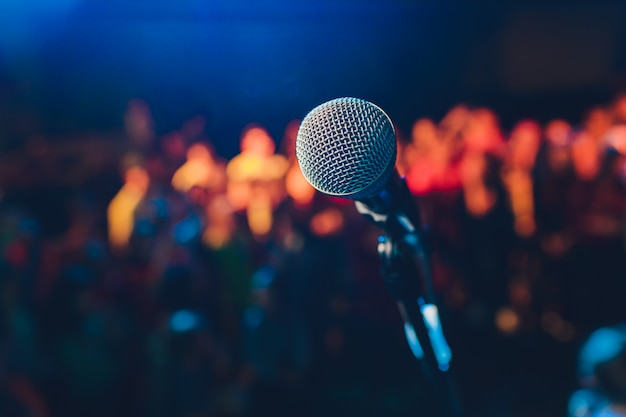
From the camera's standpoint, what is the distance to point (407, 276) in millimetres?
980

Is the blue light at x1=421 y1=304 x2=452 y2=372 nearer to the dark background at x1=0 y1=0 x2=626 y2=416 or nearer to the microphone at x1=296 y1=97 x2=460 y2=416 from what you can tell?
the microphone at x1=296 y1=97 x2=460 y2=416

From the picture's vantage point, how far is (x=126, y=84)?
6281 mm

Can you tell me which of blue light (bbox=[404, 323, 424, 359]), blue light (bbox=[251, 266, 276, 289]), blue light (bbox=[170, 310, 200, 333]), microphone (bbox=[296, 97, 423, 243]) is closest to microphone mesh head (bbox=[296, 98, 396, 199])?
microphone (bbox=[296, 97, 423, 243])

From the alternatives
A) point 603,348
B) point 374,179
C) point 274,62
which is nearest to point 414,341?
point 374,179

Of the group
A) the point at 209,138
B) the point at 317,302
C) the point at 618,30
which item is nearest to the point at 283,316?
the point at 317,302

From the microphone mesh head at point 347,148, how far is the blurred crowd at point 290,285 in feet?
6.82

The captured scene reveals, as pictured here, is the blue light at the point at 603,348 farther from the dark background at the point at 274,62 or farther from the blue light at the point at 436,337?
the dark background at the point at 274,62

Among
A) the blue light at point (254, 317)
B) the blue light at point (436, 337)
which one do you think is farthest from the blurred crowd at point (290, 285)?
the blue light at point (436, 337)

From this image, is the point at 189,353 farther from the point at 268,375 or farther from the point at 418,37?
the point at 418,37

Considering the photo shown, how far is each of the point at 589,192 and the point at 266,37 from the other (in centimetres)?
431

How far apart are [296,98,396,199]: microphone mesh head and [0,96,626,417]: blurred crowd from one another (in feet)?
6.82

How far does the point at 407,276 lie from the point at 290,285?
8.70ft

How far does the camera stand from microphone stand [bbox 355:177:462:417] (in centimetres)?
98

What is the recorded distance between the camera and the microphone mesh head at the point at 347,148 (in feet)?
2.85
